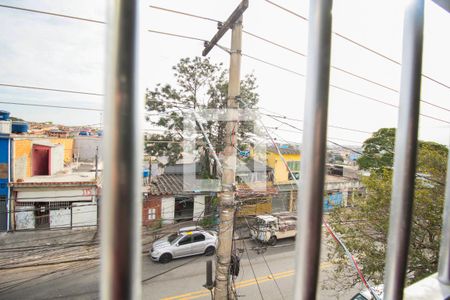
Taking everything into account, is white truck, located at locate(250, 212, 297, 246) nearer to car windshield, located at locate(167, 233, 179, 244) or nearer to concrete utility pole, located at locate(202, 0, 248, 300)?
car windshield, located at locate(167, 233, 179, 244)

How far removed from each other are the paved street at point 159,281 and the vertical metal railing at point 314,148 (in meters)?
6.21

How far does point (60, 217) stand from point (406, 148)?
1016 centimetres

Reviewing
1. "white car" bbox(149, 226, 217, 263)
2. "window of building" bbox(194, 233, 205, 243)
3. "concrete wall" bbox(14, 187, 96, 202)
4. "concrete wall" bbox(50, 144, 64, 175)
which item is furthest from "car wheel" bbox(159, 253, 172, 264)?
"concrete wall" bbox(50, 144, 64, 175)

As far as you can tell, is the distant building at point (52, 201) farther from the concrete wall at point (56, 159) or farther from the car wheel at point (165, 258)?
the car wheel at point (165, 258)

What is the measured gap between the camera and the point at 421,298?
2.50 feet

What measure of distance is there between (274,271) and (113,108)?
8.38m

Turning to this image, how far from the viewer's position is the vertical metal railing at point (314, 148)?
0.35 metres

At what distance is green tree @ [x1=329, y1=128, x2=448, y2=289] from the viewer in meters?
4.66

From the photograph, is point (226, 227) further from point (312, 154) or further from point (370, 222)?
point (370, 222)

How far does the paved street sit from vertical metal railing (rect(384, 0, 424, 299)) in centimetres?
609

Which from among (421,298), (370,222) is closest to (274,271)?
(370,222)

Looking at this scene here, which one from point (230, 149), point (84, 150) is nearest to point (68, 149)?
point (84, 150)

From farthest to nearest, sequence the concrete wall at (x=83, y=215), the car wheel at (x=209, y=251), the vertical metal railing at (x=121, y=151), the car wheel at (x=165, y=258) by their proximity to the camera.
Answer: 1. the concrete wall at (x=83, y=215)
2. the car wheel at (x=209, y=251)
3. the car wheel at (x=165, y=258)
4. the vertical metal railing at (x=121, y=151)

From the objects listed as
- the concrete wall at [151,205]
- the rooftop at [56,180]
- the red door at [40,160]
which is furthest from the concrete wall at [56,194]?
the concrete wall at [151,205]
